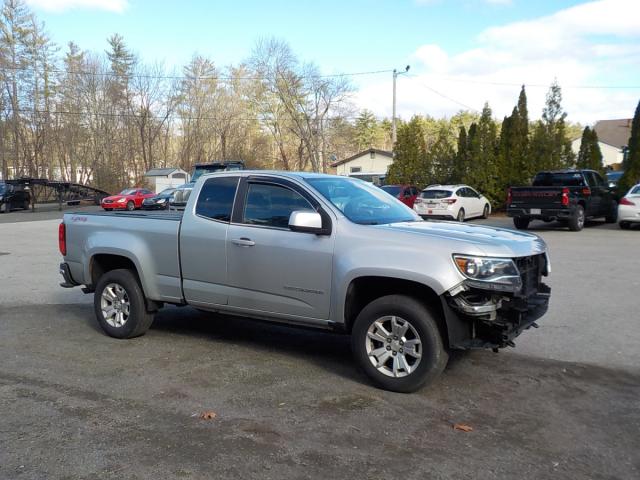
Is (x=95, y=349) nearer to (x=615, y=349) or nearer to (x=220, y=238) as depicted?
(x=220, y=238)

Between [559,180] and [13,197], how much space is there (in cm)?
3100

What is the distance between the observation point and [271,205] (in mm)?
5676

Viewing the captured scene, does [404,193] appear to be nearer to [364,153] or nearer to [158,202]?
[158,202]

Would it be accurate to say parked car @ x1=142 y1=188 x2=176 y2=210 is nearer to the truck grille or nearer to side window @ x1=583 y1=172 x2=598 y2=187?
side window @ x1=583 y1=172 x2=598 y2=187

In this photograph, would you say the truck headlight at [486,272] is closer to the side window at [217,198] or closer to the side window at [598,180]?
the side window at [217,198]

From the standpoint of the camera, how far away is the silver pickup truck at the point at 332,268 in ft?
15.4

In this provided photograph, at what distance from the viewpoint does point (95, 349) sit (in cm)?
618

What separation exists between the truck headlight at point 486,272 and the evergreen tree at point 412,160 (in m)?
25.8

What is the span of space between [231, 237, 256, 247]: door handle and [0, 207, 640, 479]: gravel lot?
3.82 feet

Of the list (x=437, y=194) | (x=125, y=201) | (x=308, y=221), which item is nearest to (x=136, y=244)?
(x=308, y=221)

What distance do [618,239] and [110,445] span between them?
53.2 feet

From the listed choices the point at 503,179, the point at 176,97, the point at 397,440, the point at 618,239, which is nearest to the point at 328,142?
the point at 176,97

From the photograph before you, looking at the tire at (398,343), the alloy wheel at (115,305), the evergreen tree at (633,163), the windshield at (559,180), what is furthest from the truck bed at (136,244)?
the evergreen tree at (633,163)

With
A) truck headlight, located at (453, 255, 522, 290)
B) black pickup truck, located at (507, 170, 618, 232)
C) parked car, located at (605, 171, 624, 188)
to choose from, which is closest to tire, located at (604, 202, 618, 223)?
black pickup truck, located at (507, 170, 618, 232)
